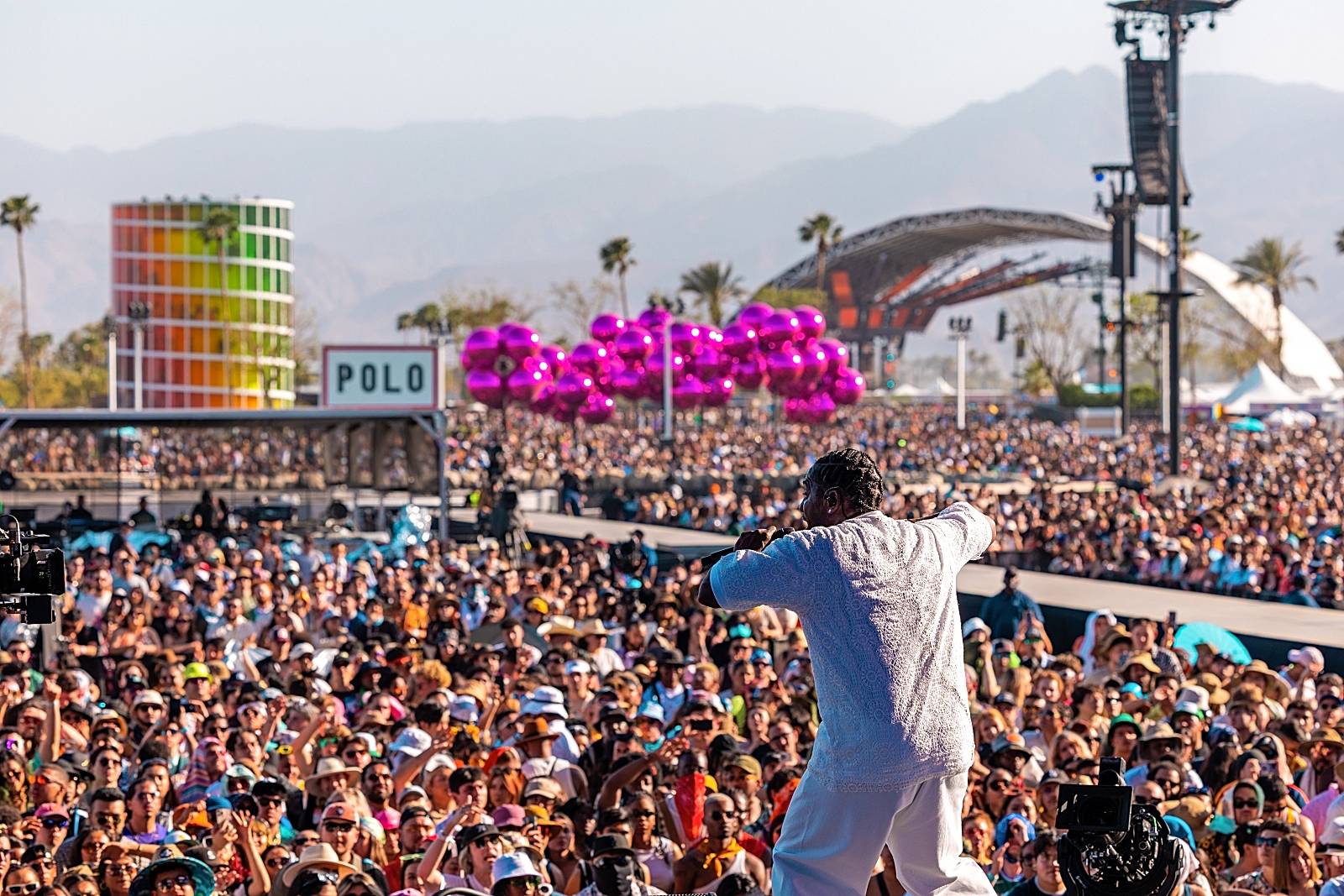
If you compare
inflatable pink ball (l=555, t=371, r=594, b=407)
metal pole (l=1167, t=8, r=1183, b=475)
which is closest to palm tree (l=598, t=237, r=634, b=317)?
inflatable pink ball (l=555, t=371, r=594, b=407)

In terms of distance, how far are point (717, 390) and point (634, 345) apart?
254 centimetres

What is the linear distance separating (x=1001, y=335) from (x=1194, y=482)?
4792 centimetres

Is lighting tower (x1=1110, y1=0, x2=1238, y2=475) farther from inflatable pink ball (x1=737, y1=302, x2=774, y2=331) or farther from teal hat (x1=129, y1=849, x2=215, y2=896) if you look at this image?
teal hat (x1=129, y1=849, x2=215, y2=896)

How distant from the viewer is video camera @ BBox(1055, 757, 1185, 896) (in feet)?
13.5

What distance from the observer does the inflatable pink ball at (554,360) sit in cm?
4838

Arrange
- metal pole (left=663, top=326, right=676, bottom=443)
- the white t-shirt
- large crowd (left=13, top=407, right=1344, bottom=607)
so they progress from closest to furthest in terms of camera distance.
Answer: the white t-shirt → large crowd (left=13, top=407, right=1344, bottom=607) → metal pole (left=663, top=326, right=676, bottom=443)

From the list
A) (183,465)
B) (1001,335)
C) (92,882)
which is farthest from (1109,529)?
(1001,335)

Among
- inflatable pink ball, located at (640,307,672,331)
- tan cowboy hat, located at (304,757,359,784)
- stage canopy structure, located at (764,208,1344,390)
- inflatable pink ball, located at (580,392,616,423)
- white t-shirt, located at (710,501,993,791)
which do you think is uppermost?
stage canopy structure, located at (764,208,1344,390)

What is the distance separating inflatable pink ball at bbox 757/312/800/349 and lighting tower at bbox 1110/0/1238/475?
407 inches

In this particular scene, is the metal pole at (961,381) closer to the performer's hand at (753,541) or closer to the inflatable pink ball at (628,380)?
the inflatable pink ball at (628,380)

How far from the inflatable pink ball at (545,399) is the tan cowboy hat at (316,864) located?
41.4m

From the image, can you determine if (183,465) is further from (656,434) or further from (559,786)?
(559,786)

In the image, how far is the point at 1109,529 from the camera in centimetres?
2414

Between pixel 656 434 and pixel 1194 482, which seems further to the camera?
pixel 656 434
